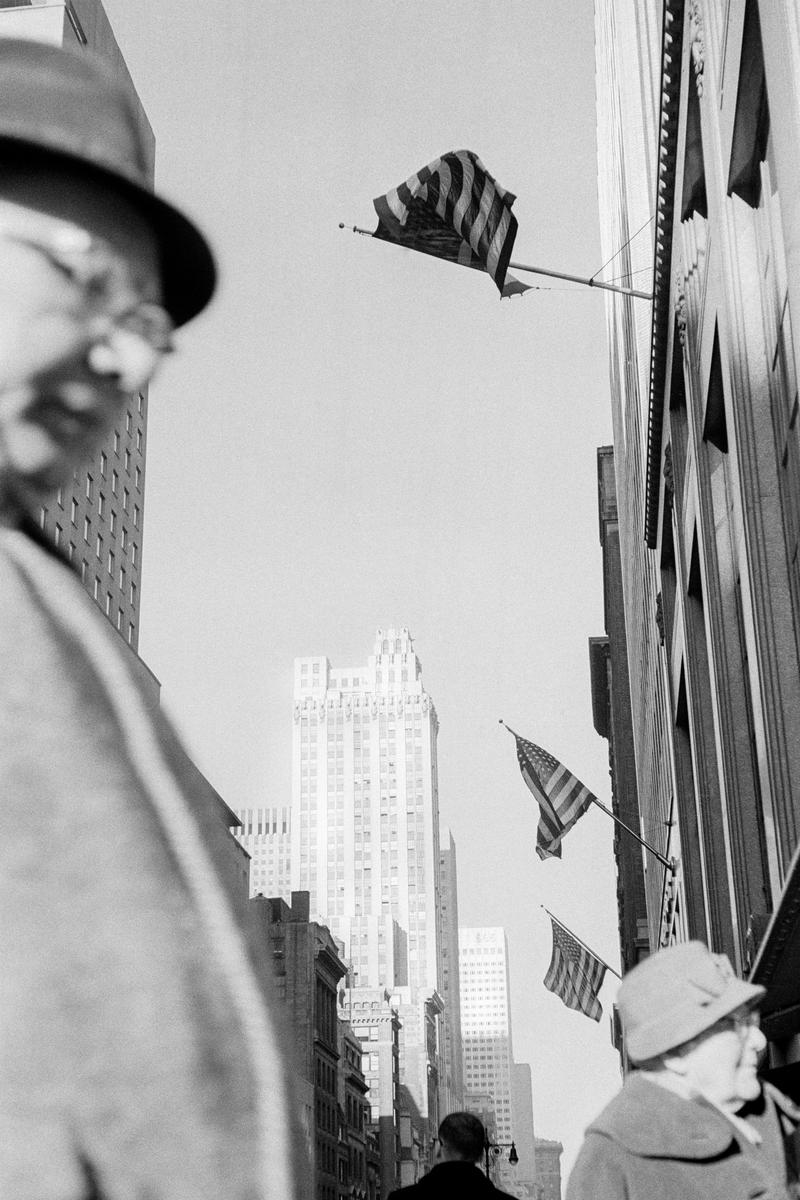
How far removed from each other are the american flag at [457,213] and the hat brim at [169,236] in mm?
15513

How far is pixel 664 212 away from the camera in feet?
73.6

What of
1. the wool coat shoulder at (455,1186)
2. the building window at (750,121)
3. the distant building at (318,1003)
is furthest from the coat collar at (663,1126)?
the distant building at (318,1003)

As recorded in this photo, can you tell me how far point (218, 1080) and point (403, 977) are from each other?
200 m

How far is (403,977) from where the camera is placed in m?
194

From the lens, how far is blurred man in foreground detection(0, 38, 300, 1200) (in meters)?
0.82

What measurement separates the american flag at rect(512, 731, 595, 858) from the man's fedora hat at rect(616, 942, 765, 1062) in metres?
21.5

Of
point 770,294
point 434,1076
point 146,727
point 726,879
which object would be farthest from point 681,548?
point 434,1076

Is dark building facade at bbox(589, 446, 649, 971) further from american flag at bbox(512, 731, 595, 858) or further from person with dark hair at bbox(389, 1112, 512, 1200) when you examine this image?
person with dark hair at bbox(389, 1112, 512, 1200)

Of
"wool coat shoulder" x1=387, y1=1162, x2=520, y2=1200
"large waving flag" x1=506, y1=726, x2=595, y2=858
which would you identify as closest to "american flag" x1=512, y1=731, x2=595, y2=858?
"large waving flag" x1=506, y1=726, x2=595, y2=858

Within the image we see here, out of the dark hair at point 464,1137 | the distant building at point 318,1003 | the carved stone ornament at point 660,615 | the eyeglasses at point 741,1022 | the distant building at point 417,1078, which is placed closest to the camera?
the eyeglasses at point 741,1022

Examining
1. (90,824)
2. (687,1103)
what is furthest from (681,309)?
(90,824)

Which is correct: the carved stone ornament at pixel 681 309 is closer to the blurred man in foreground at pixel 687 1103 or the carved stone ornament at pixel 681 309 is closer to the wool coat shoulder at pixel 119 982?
the blurred man in foreground at pixel 687 1103

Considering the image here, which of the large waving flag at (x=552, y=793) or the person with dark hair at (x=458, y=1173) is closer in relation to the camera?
the person with dark hair at (x=458, y=1173)

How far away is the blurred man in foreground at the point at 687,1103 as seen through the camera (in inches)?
140
